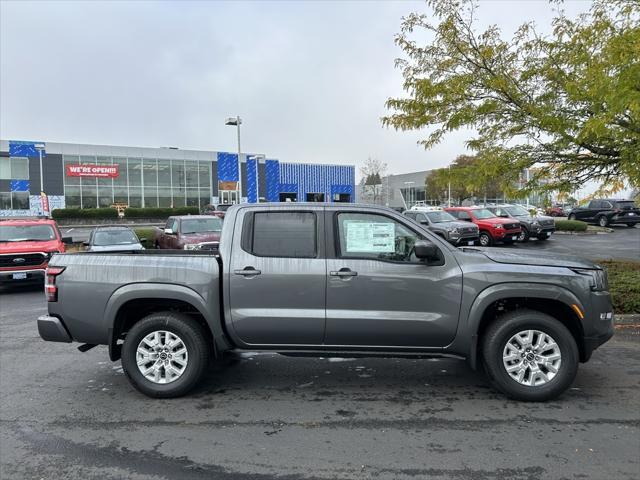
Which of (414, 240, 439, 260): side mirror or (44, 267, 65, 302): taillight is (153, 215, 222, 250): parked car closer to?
(44, 267, 65, 302): taillight

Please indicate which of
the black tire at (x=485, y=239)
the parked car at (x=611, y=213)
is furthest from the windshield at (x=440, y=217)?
the parked car at (x=611, y=213)

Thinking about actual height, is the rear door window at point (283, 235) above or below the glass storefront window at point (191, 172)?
below

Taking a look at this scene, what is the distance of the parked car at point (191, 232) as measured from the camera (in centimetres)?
1382

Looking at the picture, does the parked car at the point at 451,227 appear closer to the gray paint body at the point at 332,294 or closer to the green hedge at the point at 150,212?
the gray paint body at the point at 332,294

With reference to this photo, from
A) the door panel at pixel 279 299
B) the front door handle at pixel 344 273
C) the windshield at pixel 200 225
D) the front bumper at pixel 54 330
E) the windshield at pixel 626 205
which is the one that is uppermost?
the windshield at pixel 626 205

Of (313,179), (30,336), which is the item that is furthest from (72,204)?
(30,336)

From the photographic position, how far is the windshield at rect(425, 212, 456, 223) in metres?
20.6

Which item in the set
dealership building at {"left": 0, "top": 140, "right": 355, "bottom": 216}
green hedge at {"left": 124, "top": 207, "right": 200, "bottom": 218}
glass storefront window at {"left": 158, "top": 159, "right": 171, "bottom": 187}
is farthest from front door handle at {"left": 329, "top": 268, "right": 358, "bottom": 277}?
glass storefront window at {"left": 158, "top": 159, "right": 171, "bottom": 187}

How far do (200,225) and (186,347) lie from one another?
35.3 feet

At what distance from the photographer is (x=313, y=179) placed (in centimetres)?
6109

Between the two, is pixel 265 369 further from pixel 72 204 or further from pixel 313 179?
pixel 313 179

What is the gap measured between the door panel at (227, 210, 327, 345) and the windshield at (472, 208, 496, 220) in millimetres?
18064

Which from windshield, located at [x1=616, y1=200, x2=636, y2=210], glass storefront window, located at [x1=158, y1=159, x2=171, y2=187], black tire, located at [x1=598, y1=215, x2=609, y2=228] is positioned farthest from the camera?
glass storefront window, located at [x1=158, y1=159, x2=171, y2=187]

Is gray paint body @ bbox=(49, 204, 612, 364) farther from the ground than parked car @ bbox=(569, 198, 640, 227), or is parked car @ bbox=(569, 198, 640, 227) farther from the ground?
parked car @ bbox=(569, 198, 640, 227)
